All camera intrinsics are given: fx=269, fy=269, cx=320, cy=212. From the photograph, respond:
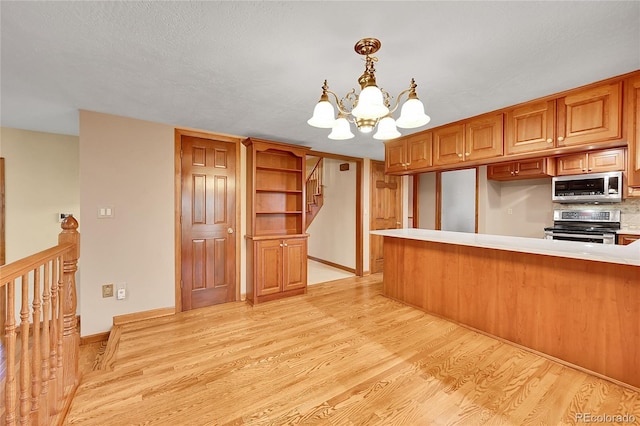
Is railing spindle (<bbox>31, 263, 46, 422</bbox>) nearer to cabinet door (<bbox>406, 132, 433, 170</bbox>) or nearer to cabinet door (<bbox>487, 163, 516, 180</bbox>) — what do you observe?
cabinet door (<bbox>406, 132, 433, 170</bbox>)

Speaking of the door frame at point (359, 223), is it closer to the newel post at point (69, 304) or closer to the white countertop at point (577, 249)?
the white countertop at point (577, 249)

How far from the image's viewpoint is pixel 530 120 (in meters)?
2.41

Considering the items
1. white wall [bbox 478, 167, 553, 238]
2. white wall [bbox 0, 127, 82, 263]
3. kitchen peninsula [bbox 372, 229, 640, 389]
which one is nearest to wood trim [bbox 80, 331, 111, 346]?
white wall [bbox 0, 127, 82, 263]

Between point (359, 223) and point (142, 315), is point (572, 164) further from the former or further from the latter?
point (142, 315)

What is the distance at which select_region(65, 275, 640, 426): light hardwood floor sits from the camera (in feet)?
5.20

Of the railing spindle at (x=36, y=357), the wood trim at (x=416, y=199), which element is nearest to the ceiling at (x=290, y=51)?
the railing spindle at (x=36, y=357)

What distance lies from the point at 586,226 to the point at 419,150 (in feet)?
9.43

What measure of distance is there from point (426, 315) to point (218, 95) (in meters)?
3.09

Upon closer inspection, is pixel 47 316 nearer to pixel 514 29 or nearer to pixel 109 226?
pixel 109 226

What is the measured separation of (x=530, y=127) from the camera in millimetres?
2418

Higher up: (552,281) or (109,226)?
(109,226)

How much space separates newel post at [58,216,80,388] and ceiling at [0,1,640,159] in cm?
111

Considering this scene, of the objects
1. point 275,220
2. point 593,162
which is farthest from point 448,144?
point 275,220

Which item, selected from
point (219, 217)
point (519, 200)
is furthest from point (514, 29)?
point (519, 200)
